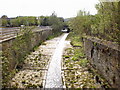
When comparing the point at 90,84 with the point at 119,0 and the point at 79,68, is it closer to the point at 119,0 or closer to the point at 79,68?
the point at 79,68

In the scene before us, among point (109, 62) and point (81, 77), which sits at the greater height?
point (109, 62)

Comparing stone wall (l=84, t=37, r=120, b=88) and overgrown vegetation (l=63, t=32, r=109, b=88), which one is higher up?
stone wall (l=84, t=37, r=120, b=88)

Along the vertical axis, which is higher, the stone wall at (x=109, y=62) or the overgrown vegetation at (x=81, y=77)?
the stone wall at (x=109, y=62)

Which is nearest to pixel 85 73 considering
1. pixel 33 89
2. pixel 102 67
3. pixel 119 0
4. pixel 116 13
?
pixel 102 67

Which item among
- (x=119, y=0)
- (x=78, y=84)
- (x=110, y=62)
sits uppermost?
(x=119, y=0)

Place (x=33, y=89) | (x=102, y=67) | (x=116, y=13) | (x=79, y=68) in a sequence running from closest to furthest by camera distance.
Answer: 1. (x=116, y=13)
2. (x=33, y=89)
3. (x=102, y=67)
4. (x=79, y=68)

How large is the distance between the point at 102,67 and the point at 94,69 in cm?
145

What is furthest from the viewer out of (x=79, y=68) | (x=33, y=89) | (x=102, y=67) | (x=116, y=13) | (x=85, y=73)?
(x=79, y=68)

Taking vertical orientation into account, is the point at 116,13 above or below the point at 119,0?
below

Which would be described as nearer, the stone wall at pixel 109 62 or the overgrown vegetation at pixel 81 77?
the stone wall at pixel 109 62

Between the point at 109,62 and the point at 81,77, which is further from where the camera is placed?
the point at 81,77

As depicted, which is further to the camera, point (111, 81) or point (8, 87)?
point (8, 87)

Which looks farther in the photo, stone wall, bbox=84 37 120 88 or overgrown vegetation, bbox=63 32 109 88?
overgrown vegetation, bbox=63 32 109 88

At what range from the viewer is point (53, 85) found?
23.7 ft
